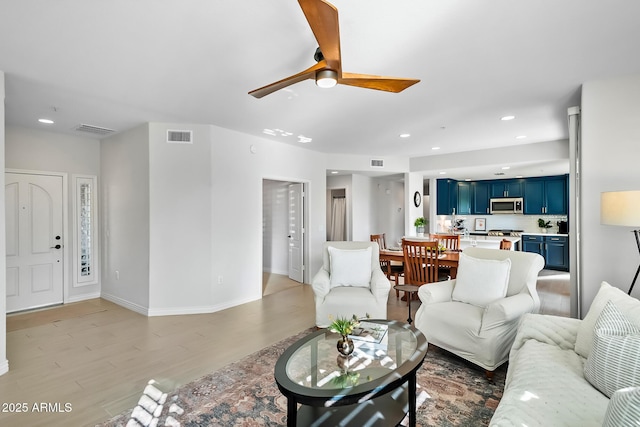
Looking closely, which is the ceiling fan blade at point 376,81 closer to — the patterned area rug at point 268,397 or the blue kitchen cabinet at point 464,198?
the patterned area rug at point 268,397

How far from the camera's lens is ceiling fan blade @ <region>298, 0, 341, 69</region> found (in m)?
1.47

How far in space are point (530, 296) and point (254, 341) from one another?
8.80 feet

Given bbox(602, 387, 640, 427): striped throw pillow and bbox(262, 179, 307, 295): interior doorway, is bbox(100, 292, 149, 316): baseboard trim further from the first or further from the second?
bbox(602, 387, 640, 427): striped throw pillow

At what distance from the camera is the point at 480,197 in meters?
8.55

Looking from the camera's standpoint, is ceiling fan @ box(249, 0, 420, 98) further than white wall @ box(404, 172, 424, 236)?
No

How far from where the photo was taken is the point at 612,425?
1.08m

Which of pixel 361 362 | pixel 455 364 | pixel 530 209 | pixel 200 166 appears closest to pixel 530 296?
→ pixel 455 364

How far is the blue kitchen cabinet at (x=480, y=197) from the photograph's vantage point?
847cm

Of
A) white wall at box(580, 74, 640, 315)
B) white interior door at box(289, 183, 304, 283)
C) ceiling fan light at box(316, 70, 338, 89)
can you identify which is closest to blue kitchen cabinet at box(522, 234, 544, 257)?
white wall at box(580, 74, 640, 315)

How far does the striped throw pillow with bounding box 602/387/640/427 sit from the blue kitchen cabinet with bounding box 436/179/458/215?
7538 mm

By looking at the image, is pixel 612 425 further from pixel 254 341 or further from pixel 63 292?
pixel 63 292

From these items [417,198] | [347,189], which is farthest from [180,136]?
[417,198]

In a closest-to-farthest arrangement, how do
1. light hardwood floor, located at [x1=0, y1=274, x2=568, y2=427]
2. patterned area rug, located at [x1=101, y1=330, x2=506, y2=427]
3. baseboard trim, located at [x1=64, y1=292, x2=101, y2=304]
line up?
patterned area rug, located at [x1=101, y1=330, x2=506, y2=427] → light hardwood floor, located at [x1=0, y1=274, x2=568, y2=427] → baseboard trim, located at [x1=64, y1=292, x2=101, y2=304]

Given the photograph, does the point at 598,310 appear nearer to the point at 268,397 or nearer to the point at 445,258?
the point at 268,397
